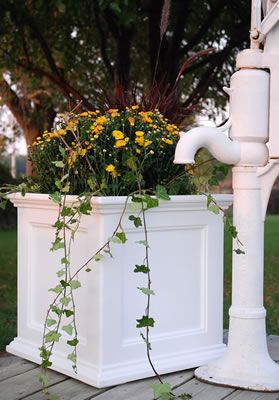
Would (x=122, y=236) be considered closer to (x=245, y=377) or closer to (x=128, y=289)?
(x=128, y=289)

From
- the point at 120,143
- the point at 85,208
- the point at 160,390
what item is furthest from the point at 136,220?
the point at 160,390

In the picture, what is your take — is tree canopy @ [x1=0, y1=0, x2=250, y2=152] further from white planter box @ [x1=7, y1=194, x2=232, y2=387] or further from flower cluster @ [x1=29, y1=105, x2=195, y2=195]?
white planter box @ [x1=7, y1=194, x2=232, y2=387]

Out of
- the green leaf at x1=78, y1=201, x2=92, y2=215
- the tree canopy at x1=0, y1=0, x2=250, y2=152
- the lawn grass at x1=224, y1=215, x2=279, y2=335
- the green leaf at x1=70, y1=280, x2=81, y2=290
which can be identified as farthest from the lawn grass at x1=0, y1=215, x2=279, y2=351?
the tree canopy at x1=0, y1=0, x2=250, y2=152

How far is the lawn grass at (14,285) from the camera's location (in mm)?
3906

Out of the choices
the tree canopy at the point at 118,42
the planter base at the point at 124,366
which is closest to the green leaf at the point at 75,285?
the planter base at the point at 124,366

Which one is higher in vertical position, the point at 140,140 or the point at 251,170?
the point at 140,140

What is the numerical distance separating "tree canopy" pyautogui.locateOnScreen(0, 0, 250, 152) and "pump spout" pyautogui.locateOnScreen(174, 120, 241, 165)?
9.49ft

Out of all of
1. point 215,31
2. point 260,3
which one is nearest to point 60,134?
point 260,3

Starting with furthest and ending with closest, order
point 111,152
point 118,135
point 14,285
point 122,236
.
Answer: point 14,285 → point 111,152 → point 118,135 → point 122,236

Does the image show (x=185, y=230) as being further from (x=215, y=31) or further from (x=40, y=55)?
(x=40, y=55)

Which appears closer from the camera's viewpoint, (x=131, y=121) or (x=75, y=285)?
(x=75, y=285)

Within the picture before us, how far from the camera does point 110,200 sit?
84.8 inches

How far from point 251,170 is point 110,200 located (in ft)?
1.68

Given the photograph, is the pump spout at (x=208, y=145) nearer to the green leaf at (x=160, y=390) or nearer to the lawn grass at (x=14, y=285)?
the green leaf at (x=160, y=390)
